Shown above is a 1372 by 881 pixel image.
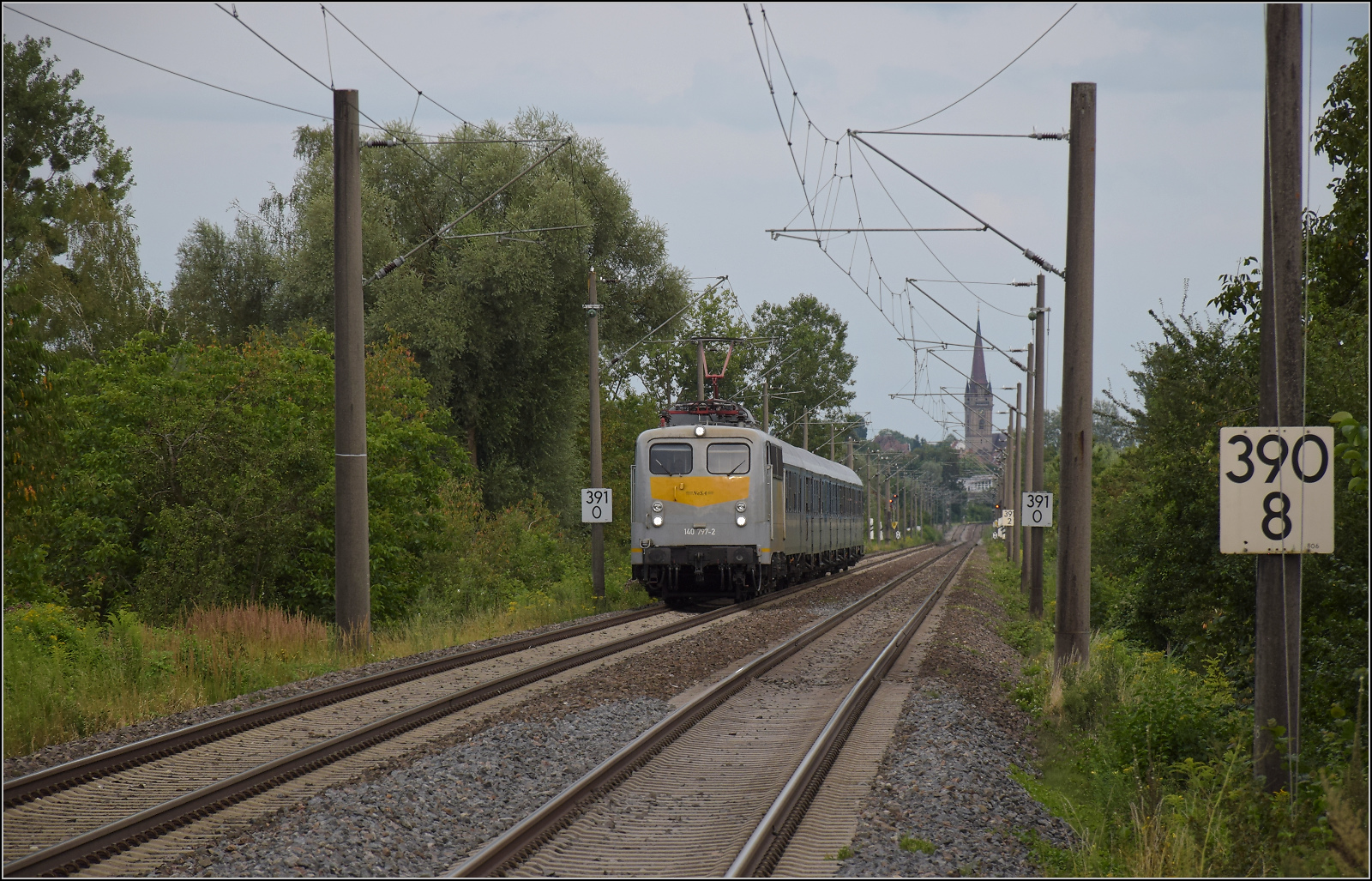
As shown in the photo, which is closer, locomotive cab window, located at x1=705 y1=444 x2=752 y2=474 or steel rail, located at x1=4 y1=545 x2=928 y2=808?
steel rail, located at x1=4 y1=545 x2=928 y2=808

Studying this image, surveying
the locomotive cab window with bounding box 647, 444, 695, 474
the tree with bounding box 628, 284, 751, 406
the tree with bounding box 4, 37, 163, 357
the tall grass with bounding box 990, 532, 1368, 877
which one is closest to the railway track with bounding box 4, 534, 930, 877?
the tall grass with bounding box 990, 532, 1368, 877

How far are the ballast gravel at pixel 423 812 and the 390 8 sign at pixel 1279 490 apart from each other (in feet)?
16.0

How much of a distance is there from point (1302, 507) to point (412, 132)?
3599cm

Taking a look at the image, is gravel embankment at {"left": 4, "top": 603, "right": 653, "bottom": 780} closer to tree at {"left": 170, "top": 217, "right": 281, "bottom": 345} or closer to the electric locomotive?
the electric locomotive

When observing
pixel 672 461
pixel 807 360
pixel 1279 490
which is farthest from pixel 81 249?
pixel 807 360

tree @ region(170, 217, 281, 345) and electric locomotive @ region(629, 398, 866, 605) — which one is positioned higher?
tree @ region(170, 217, 281, 345)

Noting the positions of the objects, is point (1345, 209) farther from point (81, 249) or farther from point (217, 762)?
point (81, 249)

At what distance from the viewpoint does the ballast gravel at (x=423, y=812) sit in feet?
21.4

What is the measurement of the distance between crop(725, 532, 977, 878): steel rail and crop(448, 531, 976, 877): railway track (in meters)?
0.01

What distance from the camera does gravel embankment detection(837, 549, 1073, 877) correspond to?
22.1 ft

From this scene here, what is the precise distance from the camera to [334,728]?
10328 millimetres

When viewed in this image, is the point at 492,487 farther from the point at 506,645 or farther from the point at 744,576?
the point at 506,645

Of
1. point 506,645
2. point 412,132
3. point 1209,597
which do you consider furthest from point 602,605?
point 412,132

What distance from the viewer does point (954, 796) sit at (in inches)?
315
